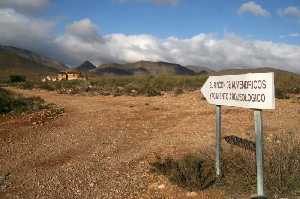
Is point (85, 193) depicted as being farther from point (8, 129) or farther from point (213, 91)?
point (8, 129)

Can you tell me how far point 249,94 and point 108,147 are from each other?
494cm

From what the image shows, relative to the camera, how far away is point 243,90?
5.96m

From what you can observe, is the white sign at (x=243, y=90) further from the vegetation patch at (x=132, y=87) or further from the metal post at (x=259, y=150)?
the vegetation patch at (x=132, y=87)

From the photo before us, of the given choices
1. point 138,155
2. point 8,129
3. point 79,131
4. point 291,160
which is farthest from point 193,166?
point 8,129

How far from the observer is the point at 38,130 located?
12484 millimetres

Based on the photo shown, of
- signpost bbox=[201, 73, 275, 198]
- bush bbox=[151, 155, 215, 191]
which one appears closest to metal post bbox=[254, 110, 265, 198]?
signpost bbox=[201, 73, 275, 198]

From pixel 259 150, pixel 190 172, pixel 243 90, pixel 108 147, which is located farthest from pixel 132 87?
pixel 259 150

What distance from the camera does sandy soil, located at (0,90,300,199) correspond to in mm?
6855

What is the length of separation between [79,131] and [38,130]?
48.1 inches

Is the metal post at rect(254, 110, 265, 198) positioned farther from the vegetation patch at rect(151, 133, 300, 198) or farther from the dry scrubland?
the dry scrubland

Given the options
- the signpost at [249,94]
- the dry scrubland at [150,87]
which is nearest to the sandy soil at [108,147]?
the signpost at [249,94]

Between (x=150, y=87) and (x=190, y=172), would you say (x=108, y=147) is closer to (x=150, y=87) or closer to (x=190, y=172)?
(x=190, y=172)

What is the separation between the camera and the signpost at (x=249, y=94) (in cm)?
531

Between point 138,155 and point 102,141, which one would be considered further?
point 102,141
